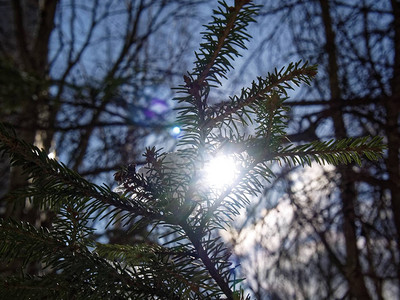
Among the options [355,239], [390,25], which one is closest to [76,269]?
[355,239]

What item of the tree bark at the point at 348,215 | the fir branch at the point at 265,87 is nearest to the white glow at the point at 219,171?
the fir branch at the point at 265,87

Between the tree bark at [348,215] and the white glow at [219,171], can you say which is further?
the tree bark at [348,215]

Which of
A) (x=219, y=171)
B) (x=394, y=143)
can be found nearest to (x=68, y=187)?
(x=219, y=171)

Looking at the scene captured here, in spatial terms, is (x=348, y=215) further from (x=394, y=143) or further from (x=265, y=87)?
(x=265, y=87)

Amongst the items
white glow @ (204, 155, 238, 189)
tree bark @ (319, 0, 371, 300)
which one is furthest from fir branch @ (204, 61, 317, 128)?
tree bark @ (319, 0, 371, 300)

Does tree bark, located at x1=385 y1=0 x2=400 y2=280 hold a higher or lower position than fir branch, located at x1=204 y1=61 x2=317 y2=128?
higher

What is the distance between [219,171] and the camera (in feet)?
1.44

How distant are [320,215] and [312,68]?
95 centimetres

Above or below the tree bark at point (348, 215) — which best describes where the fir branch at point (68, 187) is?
below

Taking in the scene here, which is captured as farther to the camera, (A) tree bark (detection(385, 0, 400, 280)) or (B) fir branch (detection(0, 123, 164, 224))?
(A) tree bark (detection(385, 0, 400, 280))

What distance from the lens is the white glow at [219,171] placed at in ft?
1.42

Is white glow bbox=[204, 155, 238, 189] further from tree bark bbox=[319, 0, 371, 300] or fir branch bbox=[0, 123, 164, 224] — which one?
tree bark bbox=[319, 0, 371, 300]

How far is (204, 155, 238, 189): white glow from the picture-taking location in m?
0.43

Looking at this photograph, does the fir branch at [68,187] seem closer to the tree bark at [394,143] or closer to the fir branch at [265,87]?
the fir branch at [265,87]
